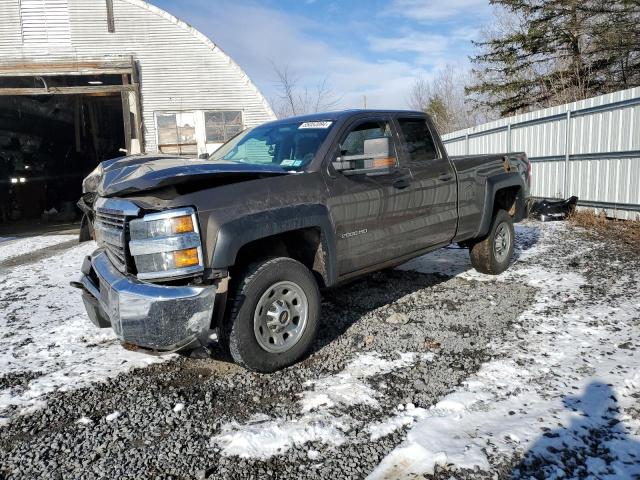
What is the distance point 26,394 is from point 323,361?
7.07 ft

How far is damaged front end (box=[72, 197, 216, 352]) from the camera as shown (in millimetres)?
2812

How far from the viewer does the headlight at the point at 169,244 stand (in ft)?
9.29

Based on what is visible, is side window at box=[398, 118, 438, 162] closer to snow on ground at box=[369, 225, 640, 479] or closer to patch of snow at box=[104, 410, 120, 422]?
snow on ground at box=[369, 225, 640, 479]

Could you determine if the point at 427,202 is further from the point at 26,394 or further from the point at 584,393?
the point at 26,394

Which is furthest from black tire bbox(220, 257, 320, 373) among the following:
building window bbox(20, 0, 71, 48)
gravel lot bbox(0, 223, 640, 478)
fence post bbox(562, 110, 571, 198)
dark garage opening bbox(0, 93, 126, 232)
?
dark garage opening bbox(0, 93, 126, 232)

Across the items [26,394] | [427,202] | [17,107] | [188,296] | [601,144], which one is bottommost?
[26,394]

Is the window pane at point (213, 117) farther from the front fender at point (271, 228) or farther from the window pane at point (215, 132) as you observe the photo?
the front fender at point (271, 228)

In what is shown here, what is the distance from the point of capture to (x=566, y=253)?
6926 mm

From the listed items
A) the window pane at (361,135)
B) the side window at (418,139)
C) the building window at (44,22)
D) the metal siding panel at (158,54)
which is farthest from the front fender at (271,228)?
the building window at (44,22)

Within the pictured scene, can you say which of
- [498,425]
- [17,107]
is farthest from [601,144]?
[17,107]

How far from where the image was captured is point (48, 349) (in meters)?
4.02

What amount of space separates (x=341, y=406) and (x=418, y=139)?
301 cm

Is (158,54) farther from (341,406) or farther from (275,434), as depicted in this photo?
(275,434)

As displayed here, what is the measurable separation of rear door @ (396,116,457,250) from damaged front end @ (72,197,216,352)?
2318 millimetres
